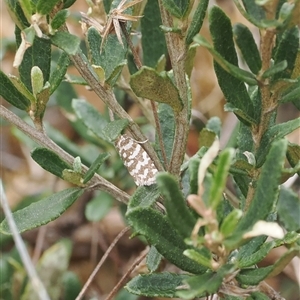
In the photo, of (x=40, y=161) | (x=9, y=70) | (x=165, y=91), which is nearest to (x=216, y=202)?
(x=165, y=91)

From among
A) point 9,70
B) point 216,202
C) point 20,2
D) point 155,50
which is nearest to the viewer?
point 216,202

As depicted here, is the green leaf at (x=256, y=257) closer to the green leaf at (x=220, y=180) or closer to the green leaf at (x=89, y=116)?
the green leaf at (x=220, y=180)

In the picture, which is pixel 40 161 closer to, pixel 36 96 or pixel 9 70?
pixel 36 96

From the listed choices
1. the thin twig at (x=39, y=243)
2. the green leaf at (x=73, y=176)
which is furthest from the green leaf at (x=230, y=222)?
the thin twig at (x=39, y=243)

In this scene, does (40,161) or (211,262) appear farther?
(40,161)

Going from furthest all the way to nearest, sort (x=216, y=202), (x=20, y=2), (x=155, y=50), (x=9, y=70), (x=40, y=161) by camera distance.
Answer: (x=9, y=70) → (x=155, y=50) → (x=40, y=161) → (x=20, y=2) → (x=216, y=202)

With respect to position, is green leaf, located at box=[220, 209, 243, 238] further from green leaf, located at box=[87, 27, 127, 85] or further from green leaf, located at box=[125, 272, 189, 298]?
green leaf, located at box=[87, 27, 127, 85]

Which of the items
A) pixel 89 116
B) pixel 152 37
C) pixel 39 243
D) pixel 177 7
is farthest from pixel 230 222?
pixel 39 243
